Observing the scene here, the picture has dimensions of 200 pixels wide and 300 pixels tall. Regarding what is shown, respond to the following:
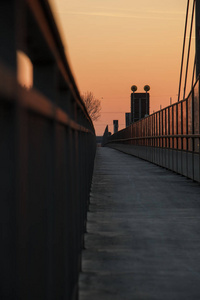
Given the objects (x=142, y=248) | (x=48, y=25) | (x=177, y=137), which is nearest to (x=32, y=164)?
(x=48, y=25)

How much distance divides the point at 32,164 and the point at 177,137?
647 inches

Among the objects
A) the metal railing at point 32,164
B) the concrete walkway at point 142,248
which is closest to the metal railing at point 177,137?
the concrete walkway at point 142,248

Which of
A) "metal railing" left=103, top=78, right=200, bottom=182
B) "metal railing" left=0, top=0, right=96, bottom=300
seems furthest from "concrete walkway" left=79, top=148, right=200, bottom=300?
"metal railing" left=103, top=78, right=200, bottom=182

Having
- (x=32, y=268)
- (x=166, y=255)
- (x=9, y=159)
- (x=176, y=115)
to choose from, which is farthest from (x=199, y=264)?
(x=176, y=115)

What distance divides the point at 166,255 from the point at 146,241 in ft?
2.44

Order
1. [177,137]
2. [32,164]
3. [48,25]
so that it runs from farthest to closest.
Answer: [177,137], [48,25], [32,164]

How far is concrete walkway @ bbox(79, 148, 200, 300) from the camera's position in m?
4.71

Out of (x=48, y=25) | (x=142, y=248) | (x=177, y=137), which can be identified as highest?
(x=48, y=25)

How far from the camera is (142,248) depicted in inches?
248

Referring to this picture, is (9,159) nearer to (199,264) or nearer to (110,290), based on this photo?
(110,290)

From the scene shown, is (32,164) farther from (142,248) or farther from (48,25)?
(142,248)

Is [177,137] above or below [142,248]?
above

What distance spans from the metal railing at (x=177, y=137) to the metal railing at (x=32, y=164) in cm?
1165

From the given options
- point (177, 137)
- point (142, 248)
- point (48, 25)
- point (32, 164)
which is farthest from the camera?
point (177, 137)
